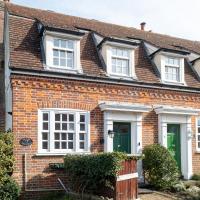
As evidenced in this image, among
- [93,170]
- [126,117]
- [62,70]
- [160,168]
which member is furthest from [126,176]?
[62,70]

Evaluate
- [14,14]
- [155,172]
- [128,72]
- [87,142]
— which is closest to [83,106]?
[87,142]

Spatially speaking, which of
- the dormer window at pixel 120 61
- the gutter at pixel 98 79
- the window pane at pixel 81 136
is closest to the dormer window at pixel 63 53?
the gutter at pixel 98 79

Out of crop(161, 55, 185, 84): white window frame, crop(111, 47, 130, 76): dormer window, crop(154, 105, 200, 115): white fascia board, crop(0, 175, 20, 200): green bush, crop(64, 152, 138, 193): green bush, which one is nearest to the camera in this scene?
crop(64, 152, 138, 193): green bush

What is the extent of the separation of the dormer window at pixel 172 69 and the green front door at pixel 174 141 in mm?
2276

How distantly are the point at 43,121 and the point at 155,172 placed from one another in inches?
201

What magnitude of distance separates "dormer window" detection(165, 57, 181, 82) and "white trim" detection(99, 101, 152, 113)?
241cm

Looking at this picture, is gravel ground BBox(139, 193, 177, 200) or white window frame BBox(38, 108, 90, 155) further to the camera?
white window frame BBox(38, 108, 90, 155)

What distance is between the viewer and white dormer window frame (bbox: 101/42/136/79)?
56.9 feet

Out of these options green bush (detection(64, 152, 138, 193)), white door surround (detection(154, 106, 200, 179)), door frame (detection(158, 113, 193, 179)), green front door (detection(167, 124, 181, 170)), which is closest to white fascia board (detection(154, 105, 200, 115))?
white door surround (detection(154, 106, 200, 179))

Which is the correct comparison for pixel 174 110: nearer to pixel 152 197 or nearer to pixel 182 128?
pixel 182 128

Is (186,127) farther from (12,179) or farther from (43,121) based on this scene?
(12,179)

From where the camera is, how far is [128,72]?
58.2 ft

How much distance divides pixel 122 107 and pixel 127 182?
4.42 meters

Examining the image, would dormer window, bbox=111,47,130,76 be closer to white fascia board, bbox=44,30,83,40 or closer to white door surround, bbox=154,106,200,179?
white fascia board, bbox=44,30,83,40
